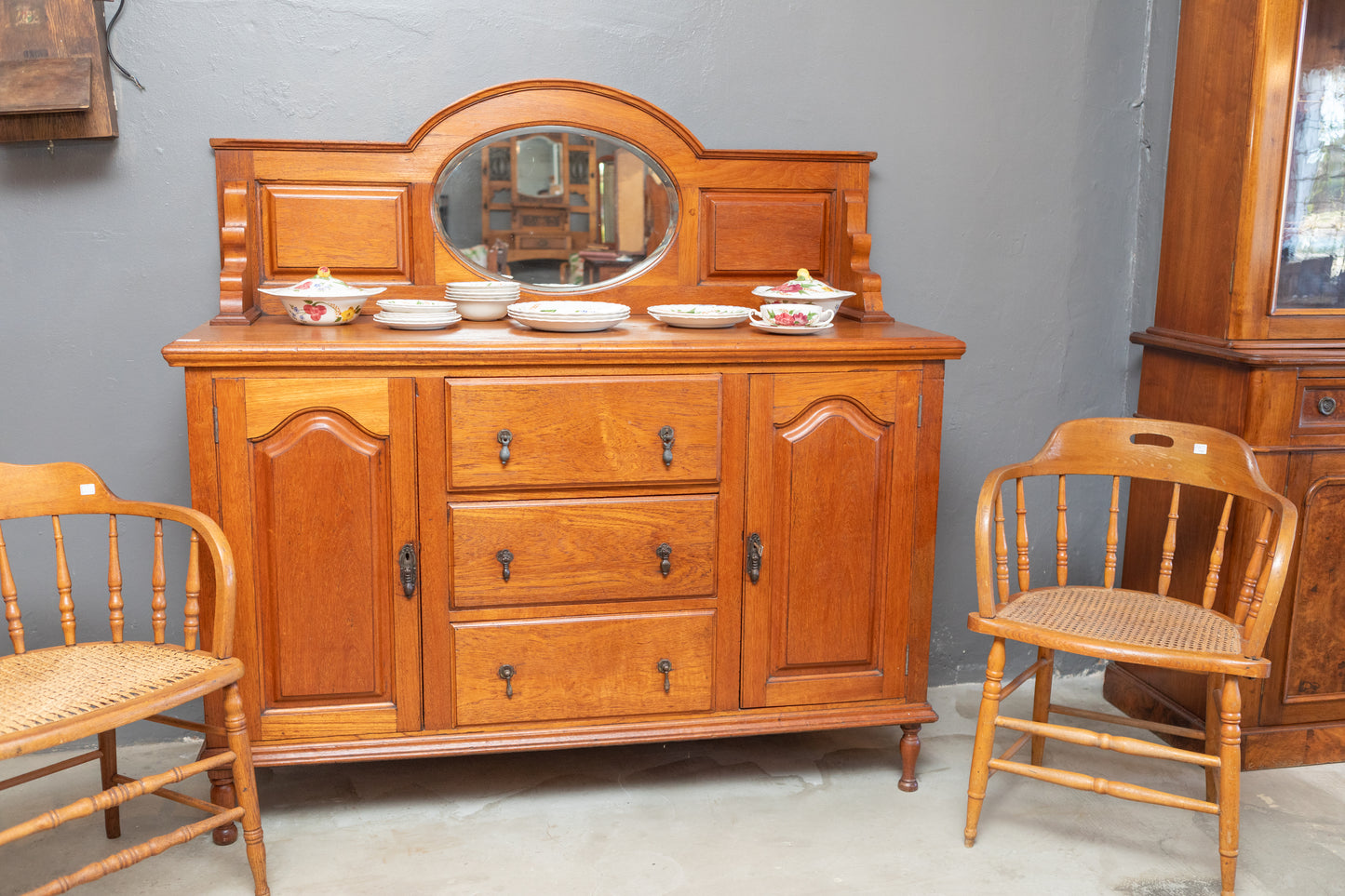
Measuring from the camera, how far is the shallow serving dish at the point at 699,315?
2537 mm

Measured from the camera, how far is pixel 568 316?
2.41m

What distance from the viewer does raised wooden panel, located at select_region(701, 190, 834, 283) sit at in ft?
9.37

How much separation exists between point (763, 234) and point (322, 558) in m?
1.41

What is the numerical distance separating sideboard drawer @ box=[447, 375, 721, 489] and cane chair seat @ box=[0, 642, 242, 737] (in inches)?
24.4

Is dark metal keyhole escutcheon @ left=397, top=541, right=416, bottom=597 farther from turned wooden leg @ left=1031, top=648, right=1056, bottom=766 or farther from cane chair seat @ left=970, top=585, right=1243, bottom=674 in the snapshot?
turned wooden leg @ left=1031, top=648, right=1056, bottom=766

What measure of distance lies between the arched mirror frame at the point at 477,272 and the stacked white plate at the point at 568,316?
0.87 feet

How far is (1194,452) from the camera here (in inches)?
99.0

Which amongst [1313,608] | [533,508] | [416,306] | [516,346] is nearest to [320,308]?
[416,306]

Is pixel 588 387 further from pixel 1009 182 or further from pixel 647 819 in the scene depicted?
pixel 1009 182

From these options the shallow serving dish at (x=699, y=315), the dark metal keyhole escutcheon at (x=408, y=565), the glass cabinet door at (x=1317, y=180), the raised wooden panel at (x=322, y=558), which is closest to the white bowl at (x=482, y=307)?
the shallow serving dish at (x=699, y=315)

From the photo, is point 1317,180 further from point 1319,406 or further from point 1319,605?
point 1319,605

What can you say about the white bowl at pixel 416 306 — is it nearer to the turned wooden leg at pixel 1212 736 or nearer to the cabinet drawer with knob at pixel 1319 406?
the turned wooden leg at pixel 1212 736

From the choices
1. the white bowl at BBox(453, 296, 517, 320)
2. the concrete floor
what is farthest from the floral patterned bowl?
the concrete floor

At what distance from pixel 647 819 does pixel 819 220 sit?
1606 millimetres
